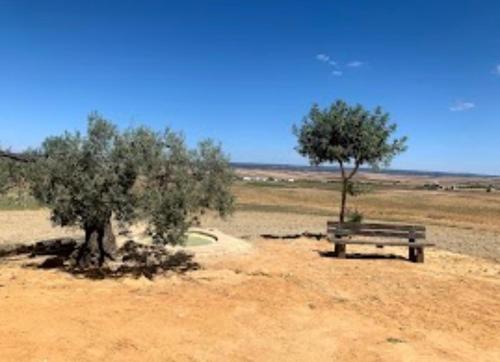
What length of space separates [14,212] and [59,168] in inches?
647

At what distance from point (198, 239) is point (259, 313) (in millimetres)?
7768

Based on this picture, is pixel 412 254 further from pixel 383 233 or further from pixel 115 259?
pixel 115 259

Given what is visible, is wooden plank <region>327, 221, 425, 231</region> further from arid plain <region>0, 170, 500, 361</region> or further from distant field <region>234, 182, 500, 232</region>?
distant field <region>234, 182, 500, 232</region>

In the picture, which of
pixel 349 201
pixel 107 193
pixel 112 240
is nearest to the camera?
pixel 107 193

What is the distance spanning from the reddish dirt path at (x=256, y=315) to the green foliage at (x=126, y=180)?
158 cm

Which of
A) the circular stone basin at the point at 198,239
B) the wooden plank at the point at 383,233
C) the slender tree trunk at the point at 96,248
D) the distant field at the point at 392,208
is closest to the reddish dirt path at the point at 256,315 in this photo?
the slender tree trunk at the point at 96,248

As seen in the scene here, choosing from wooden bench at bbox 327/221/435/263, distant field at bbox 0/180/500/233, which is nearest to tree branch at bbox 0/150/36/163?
distant field at bbox 0/180/500/233

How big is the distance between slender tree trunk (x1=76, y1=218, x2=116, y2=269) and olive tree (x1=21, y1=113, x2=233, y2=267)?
2 centimetres

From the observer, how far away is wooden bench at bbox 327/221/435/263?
1591cm

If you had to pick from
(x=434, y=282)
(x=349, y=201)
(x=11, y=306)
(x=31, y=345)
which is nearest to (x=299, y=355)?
(x=31, y=345)

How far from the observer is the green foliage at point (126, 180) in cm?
1205

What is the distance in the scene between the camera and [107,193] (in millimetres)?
11961

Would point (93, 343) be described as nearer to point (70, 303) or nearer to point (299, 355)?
point (70, 303)

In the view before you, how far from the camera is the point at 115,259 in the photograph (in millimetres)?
13945
